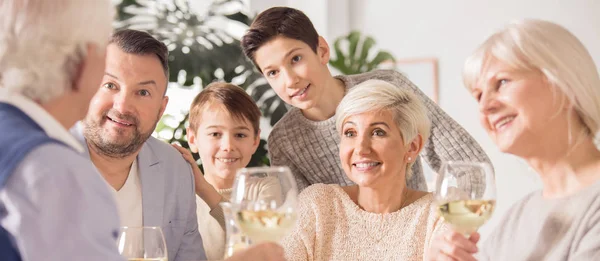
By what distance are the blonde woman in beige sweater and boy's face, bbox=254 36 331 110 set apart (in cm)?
38

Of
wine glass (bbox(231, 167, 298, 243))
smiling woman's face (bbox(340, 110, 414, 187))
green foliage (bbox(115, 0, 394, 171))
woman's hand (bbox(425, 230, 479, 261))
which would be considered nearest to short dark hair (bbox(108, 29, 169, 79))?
smiling woman's face (bbox(340, 110, 414, 187))

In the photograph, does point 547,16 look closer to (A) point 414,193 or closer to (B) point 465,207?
(A) point 414,193

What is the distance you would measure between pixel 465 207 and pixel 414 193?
0.90 meters

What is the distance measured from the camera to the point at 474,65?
1.89 metres

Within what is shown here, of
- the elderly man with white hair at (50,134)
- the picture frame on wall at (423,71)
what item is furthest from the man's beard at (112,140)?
the picture frame on wall at (423,71)

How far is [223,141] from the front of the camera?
3176 millimetres

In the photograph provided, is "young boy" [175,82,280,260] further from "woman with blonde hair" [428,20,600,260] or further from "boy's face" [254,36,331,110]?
"woman with blonde hair" [428,20,600,260]

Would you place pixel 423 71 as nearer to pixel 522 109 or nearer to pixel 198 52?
pixel 198 52

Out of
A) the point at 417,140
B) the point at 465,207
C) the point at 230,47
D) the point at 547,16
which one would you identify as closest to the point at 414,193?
the point at 417,140

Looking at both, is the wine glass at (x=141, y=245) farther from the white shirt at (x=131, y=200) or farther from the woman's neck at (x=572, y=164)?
the white shirt at (x=131, y=200)

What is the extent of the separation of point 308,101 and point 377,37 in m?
4.32

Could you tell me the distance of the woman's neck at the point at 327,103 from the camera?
9.88 ft

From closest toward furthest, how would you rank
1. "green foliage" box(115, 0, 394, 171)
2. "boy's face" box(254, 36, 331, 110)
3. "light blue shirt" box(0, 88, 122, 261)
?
"light blue shirt" box(0, 88, 122, 261) < "boy's face" box(254, 36, 331, 110) < "green foliage" box(115, 0, 394, 171)

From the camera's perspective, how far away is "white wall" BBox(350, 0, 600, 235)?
6328 mm
